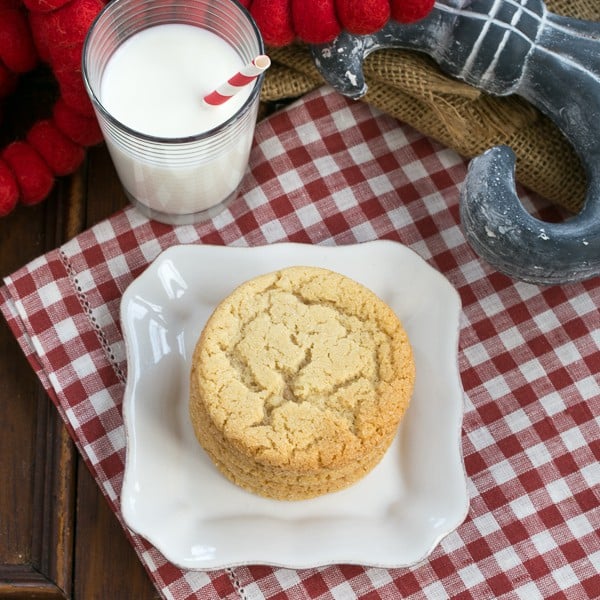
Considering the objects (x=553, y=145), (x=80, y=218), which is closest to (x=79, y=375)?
(x=80, y=218)

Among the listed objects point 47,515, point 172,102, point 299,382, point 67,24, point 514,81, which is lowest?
point 47,515

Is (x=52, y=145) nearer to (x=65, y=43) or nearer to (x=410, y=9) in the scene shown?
(x=65, y=43)

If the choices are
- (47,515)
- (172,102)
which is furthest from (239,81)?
(47,515)

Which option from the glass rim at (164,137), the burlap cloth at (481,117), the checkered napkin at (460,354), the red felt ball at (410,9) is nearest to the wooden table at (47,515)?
the checkered napkin at (460,354)

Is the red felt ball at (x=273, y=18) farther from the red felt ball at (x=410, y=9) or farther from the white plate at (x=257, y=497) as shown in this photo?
the white plate at (x=257, y=497)

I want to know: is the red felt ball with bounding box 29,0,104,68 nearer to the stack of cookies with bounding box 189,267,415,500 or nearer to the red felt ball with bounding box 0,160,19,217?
the red felt ball with bounding box 0,160,19,217

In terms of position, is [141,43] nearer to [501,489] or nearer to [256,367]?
[256,367]

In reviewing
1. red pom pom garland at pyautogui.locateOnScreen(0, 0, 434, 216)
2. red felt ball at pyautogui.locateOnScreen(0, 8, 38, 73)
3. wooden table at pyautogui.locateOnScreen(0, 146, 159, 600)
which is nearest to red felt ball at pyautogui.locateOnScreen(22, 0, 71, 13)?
red pom pom garland at pyautogui.locateOnScreen(0, 0, 434, 216)
